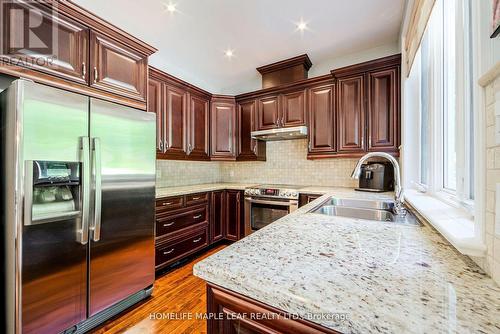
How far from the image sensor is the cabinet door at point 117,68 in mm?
1624

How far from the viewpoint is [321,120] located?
2.74m

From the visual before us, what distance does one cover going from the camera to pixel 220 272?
0.59 metres

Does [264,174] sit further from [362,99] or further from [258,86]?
[362,99]

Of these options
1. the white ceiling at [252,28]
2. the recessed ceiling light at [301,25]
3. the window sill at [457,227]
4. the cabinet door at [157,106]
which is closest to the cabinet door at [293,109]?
the white ceiling at [252,28]

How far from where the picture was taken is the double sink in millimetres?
1535

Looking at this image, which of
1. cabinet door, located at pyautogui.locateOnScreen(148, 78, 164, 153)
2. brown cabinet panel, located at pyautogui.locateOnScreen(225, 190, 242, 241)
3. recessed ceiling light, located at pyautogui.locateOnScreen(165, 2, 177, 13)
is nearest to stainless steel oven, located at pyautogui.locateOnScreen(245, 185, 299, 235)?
brown cabinet panel, located at pyautogui.locateOnScreen(225, 190, 242, 241)

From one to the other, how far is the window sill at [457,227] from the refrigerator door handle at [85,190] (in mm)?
1880

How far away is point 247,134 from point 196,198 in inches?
50.9

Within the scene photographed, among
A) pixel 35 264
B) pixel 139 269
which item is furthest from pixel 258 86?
pixel 35 264

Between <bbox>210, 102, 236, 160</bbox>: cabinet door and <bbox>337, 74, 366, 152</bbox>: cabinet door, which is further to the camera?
<bbox>210, 102, 236, 160</bbox>: cabinet door

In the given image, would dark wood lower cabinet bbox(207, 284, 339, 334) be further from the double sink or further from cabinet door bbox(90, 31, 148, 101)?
cabinet door bbox(90, 31, 148, 101)

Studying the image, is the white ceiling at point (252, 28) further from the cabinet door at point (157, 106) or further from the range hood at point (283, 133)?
the range hood at point (283, 133)

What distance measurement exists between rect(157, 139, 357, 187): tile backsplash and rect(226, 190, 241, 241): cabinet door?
0.69m

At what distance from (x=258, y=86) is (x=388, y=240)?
3.25 meters
